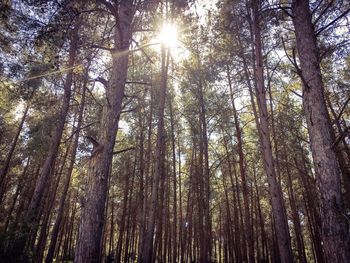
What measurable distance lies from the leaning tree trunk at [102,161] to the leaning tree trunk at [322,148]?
11.9ft

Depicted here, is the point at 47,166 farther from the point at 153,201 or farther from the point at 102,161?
the point at 102,161

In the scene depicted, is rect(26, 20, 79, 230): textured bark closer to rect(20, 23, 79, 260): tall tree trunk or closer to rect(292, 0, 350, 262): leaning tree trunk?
rect(20, 23, 79, 260): tall tree trunk

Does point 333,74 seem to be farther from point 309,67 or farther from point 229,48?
point 309,67

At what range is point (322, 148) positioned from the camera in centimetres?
384

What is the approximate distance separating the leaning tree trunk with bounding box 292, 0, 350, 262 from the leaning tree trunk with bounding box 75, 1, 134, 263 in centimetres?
364

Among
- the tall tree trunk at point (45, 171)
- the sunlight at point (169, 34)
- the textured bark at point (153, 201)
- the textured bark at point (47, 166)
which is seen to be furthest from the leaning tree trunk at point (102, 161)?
the textured bark at point (153, 201)

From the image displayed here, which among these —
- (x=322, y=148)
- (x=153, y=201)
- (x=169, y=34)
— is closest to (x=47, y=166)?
(x=153, y=201)

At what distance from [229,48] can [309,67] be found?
4.55m

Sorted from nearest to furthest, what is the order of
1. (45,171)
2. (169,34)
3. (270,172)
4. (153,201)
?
(270,172) → (169,34) → (153,201) → (45,171)

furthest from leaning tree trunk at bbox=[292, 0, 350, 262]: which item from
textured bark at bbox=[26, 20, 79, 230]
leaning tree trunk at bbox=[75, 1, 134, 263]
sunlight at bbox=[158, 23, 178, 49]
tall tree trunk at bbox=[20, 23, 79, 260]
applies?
textured bark at bbox=[26, 20, 79, 230]

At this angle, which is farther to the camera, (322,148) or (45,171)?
(45,171)

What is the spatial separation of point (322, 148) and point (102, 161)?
3.86 metres

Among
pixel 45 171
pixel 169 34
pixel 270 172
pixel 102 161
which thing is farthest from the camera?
pixel 45 171

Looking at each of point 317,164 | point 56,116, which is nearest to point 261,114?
point 317,164
